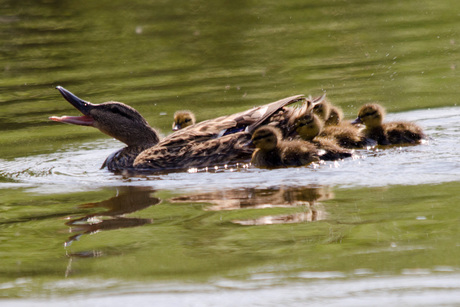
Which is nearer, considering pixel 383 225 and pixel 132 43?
pixel 383 225

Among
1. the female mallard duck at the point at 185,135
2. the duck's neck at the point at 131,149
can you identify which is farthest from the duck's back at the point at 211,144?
the duck's neck at the point at 131,149

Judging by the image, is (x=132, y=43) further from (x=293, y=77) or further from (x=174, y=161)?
(x=174, y=161)

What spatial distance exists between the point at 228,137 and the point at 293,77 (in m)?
3.39

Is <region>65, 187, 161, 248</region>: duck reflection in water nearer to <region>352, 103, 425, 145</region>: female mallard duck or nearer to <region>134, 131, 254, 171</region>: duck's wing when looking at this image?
<region>134, 131, 254, 171</region>: duck's wing

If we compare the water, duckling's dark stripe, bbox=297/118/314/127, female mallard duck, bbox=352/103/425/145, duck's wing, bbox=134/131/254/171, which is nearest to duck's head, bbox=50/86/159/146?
the water

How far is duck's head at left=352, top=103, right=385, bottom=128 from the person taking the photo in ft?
22.8

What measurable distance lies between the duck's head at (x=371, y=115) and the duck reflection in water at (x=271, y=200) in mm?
1523

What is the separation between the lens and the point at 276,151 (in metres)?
6.41

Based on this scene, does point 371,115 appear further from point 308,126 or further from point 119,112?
point 119,112

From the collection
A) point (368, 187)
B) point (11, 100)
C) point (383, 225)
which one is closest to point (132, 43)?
point (11, 100)

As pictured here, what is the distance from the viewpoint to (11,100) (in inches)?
391

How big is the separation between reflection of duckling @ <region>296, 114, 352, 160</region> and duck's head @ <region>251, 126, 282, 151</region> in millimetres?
369

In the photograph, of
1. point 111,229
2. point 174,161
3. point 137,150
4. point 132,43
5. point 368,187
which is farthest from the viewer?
A: point 132,43

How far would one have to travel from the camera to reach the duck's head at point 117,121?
7.29 metres
